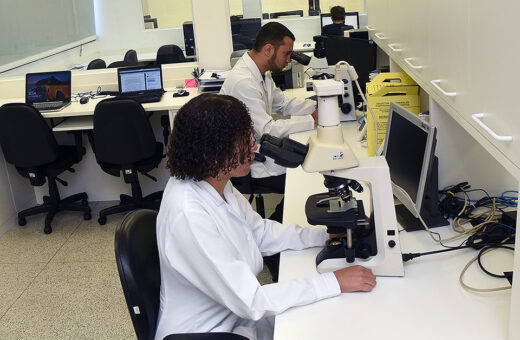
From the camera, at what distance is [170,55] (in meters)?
5.52

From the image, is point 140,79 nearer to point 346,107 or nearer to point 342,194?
point 346,107

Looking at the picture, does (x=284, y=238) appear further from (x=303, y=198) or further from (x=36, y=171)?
(x=36, y=171)

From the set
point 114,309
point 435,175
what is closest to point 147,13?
point 114,309

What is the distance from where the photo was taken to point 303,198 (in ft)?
7.27

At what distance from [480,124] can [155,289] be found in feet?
3.07

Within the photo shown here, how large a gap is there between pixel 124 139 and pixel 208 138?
2317 millimetres

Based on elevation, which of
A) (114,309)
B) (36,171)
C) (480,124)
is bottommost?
(114,309)

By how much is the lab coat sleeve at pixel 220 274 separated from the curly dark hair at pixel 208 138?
125mm

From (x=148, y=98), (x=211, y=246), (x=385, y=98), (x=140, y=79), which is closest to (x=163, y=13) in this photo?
(x=140, y=79)

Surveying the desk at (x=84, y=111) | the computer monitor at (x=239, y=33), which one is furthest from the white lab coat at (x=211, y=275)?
the computer monitor at (x=239, y=33)

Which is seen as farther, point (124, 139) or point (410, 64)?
point (124, 139)

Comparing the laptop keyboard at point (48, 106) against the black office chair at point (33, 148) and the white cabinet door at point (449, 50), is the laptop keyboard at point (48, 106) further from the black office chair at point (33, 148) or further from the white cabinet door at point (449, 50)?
the white cabinet door at point (449, 50)

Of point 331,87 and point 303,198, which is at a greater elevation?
point 331,87

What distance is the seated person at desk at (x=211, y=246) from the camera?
4.65 ft
